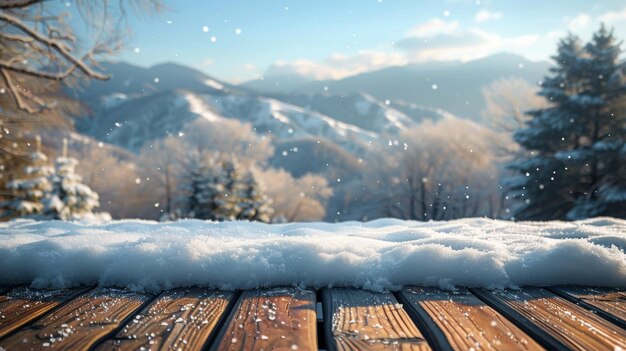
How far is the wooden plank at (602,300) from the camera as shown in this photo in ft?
4.53

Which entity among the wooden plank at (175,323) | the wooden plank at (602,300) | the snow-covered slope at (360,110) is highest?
the snow-covered slope at (360,110)

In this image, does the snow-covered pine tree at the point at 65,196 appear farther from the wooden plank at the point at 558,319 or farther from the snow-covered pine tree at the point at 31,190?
the wooden plank at the point at 558,319

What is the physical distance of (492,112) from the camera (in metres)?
23.5

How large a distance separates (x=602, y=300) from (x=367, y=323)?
1.09m

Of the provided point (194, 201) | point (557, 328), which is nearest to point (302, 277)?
point (557, 328)

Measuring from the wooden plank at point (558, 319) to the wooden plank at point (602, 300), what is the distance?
0.05 meters

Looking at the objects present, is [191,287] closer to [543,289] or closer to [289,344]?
[289,344]

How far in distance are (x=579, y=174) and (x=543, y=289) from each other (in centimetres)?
1590

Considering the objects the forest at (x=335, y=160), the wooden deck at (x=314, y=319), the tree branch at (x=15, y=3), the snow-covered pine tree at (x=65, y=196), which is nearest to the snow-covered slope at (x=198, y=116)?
the forest at (x=335, y=160)

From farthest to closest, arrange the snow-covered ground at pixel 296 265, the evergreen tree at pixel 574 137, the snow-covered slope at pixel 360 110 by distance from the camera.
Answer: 1. the snow-covered slope at pixel 360 110
2. the evergreen tree at pixel 574 137
3. the snow-covered ground at pixel 296 265

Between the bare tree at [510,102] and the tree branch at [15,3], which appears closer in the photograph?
the tree branch at [15,3]

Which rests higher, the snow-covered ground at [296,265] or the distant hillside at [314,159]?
the distant hillside at [314,159]

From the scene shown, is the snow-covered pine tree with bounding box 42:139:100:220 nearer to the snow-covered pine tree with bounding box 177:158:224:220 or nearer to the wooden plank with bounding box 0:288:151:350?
the snow-covered pine tree with bounding box 177:158:224:220

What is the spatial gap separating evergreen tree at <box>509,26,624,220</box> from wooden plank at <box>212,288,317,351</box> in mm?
15093
